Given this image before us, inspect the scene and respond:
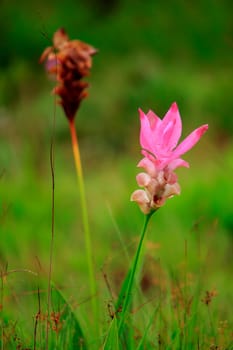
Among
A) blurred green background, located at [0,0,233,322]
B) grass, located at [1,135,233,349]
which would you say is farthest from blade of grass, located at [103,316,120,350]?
blurred green background, located at [0,0,233,322]

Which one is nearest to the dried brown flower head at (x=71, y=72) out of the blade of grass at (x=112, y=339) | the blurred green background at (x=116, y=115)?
the blade of grass at (x=112, y=339)

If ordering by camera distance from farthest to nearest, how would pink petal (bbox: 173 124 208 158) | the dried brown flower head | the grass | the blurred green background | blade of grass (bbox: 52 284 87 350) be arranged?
the blurred green background → the grass → the dried brown flower head → blade of grass (bbox: 52 284 87 350) → pink petal (bbox: 173 124 208 158)

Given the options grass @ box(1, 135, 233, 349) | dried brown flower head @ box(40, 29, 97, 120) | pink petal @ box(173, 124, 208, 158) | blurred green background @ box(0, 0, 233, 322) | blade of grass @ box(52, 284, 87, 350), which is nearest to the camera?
pink petal @ box(173, 124, 208, 158)

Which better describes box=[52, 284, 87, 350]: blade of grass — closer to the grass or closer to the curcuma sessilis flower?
the curcuma sessilis flower

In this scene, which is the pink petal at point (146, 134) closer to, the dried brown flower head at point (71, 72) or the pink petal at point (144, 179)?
the pink petal at point (144, 179)

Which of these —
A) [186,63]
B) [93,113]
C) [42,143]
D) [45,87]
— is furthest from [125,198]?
[186,63]

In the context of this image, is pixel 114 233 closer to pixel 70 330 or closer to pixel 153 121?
pixel 70 330
